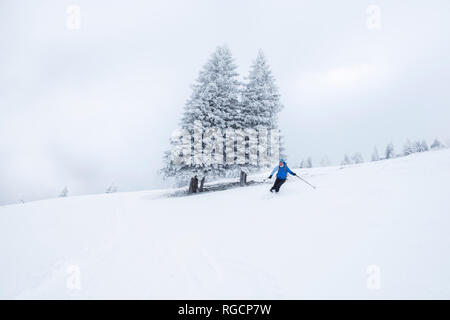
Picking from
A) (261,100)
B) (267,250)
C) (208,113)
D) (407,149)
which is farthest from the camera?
(407,149)

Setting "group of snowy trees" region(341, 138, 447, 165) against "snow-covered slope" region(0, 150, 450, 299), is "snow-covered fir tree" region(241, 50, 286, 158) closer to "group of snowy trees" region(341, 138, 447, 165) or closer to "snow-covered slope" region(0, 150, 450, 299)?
"snow-covered slope" region(0, 150, 450, 299)

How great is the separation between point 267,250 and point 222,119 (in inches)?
519

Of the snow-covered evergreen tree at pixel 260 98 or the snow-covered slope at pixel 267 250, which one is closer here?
the snow-covered slope at pixel 267 250

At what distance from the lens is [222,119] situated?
1702 cm

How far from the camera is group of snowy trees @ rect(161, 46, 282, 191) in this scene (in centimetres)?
1590

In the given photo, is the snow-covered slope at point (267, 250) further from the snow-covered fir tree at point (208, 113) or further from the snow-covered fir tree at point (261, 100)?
the snow-covered fir tree at point (261, 100)

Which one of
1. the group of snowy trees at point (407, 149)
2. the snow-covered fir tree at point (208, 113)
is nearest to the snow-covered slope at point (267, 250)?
the snow-covered fir tree at point (208, 113)

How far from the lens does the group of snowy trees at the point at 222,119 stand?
1590cm

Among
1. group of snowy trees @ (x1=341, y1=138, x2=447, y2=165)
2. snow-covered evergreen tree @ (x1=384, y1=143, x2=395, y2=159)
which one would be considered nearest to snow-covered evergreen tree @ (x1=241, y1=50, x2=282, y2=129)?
group of snowy trees @ (x1=341, y1=138, x2=447, y2=165)

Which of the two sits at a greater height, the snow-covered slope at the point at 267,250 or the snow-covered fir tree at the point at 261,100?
the snow-covered fir tree at the point at 261,100

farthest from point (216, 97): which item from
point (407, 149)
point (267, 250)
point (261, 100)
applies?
point (407, 149)

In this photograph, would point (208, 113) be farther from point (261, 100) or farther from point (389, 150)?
point (389, 150)

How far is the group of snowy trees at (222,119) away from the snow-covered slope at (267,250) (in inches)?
291
